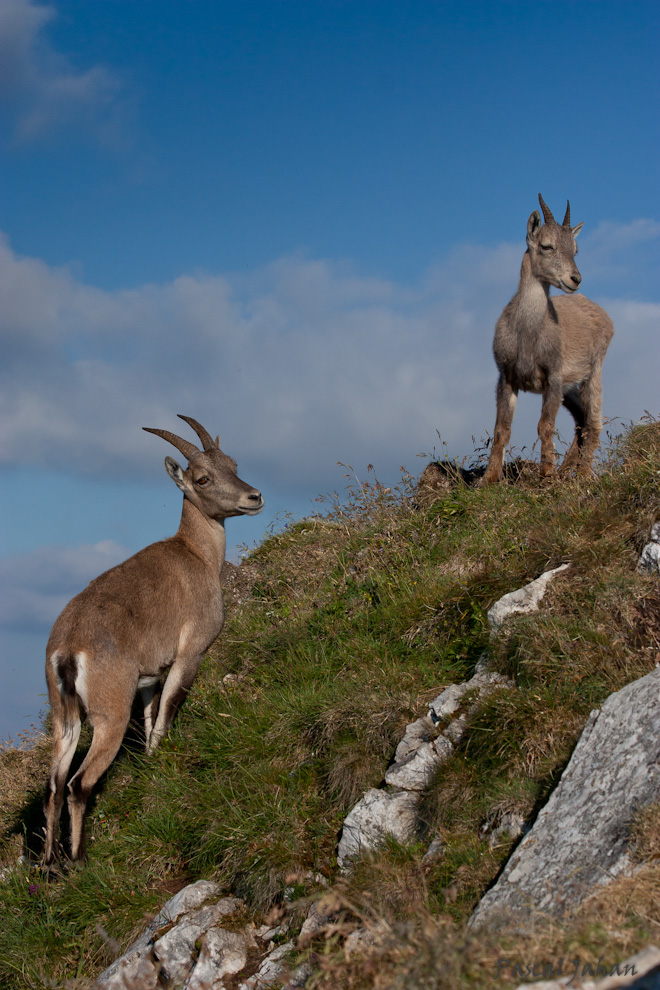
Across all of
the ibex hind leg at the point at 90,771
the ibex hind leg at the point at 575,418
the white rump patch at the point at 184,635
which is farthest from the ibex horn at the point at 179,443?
the ibex hind leg at the point at 575,418

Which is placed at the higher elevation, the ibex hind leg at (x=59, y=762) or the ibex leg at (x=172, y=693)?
the ibex leg at (x=172, y=693)

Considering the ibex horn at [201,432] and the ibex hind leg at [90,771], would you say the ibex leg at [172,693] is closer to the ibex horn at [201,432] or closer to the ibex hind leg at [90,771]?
the ibex hind leg at [90,771]

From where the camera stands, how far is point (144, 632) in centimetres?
727

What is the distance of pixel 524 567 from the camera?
6594 millimetres

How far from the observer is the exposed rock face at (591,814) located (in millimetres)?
3666

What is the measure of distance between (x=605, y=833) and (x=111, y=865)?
12.6 ft

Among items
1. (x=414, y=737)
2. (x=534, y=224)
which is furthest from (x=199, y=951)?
(x=534, y=224)

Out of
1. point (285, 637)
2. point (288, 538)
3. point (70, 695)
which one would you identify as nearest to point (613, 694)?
point (285, 637)

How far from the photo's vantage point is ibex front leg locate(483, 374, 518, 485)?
396 inches

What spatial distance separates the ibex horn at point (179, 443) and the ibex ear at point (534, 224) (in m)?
5.30

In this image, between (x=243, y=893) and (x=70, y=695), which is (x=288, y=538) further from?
(x=243, y=893)

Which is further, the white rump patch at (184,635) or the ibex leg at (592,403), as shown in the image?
the ibex leg at (592,403)

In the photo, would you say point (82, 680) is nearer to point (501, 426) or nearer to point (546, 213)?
point (501, 426)

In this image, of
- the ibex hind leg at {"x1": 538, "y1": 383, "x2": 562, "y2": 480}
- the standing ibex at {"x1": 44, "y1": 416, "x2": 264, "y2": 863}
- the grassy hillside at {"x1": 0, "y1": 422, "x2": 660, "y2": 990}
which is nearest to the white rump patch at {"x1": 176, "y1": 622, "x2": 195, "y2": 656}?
the standing ibex at {"x1": 44, "y1": 416, "x2": 264, "y2": 863}
